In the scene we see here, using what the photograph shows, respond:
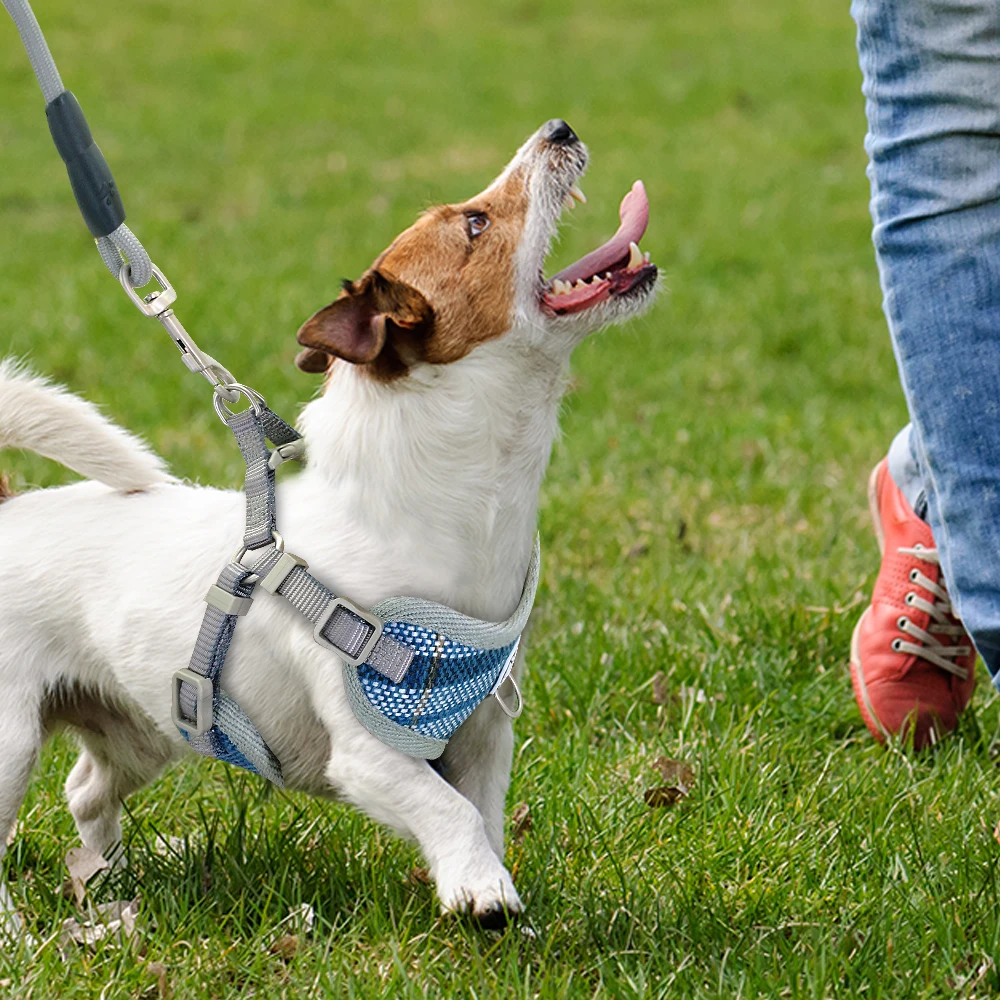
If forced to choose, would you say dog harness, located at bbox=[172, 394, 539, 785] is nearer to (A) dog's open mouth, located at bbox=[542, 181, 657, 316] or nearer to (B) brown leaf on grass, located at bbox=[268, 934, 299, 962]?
(B) brown leaf on grass, located at bbox=[268, 934, 299, 962]

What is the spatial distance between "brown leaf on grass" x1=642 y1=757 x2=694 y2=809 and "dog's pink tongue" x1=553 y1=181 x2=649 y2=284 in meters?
1.08

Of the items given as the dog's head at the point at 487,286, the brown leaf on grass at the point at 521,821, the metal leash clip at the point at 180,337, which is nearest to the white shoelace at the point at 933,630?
the brown leaf on grass at the point at 521,821

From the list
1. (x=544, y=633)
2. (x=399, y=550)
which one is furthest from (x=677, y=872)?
(x=544, y=633)

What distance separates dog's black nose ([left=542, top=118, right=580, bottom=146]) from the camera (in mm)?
2654

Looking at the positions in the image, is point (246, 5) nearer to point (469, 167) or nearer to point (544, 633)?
point (469, 167)

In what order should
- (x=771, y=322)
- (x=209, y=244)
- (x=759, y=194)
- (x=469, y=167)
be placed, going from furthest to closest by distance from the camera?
(x=469, y=167) < (x=759, y=194) < (x=209, y=244) < (x=771, y=322)

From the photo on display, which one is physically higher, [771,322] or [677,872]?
[677,872]

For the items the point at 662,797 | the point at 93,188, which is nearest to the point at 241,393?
the point at 93,188

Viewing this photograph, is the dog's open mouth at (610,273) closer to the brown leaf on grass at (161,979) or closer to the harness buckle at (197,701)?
the harness buckle at (197,701)

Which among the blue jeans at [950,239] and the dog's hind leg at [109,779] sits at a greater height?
the blue jeans at [950,239]

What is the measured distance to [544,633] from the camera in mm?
3963

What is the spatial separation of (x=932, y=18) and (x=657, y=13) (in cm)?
1563

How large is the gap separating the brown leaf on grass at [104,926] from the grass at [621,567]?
37 millimetres

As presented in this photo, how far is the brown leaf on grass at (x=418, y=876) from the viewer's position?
2633mm
